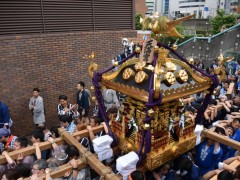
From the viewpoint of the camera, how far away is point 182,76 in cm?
333

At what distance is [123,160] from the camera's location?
3145 mm

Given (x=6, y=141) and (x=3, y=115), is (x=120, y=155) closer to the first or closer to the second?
(x=6, y=141)

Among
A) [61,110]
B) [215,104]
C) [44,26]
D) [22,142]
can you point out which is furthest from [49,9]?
[215,104]

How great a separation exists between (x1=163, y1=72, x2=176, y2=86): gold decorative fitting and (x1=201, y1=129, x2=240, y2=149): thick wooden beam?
5.30 ft

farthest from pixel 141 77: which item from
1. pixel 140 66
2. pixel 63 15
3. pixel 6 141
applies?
pixel 63 15

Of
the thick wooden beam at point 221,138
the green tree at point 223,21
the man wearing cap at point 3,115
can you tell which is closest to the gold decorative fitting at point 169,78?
the thick wooden beam at point 221,138

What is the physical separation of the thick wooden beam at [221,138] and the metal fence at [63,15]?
5664mm

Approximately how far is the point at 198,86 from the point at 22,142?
10.9ft

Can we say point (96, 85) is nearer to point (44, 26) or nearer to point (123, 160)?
point (123, 160)

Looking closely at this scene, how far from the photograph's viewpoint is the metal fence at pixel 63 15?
271 inches

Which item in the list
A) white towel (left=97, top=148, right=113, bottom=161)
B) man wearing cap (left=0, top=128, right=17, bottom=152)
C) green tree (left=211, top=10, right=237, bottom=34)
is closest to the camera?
white towel (left=97, top=148, right=113, bottom=161)

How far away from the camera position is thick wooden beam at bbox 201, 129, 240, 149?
12.4 ft

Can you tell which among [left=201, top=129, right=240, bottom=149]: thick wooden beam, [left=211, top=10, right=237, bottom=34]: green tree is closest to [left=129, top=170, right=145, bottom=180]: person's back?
[left=201, top=129, right=240, bottom=149]: thick wooden beam

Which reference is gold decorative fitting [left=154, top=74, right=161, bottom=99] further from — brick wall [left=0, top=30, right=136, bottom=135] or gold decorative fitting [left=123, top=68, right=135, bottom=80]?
brick wall [left=0, top=30, right=136, bottom=135]
